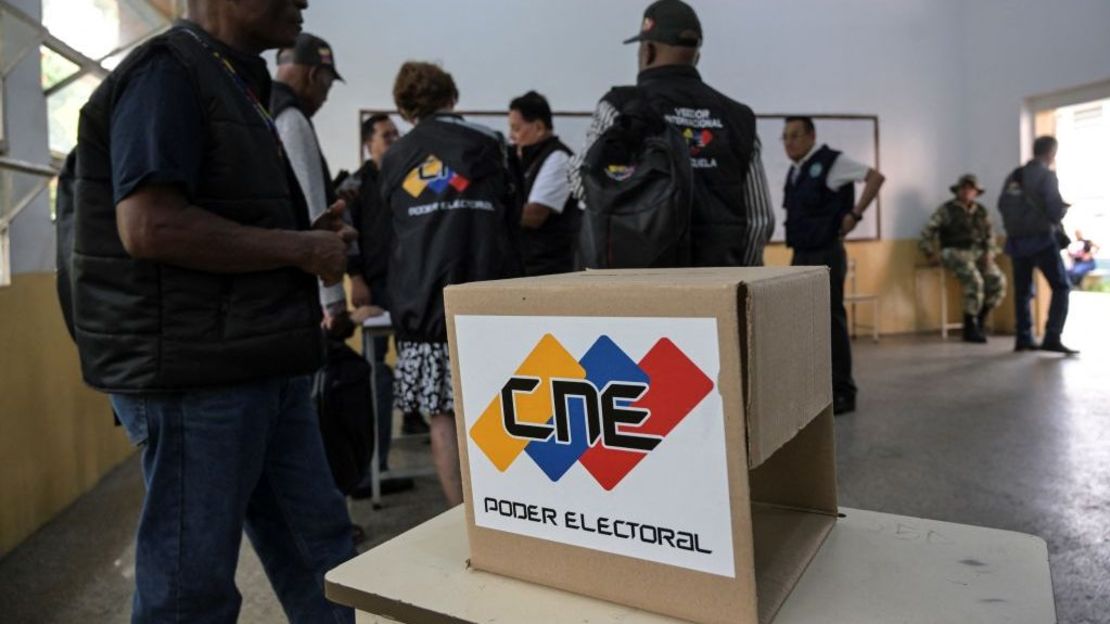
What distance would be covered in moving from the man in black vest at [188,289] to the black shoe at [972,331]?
6542 mm

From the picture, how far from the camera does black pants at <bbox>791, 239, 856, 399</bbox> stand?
146 inches

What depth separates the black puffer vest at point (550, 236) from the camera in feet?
9.44

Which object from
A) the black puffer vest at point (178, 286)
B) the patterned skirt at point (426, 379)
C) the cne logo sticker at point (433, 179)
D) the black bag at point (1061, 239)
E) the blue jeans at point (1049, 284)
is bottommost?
the blue jeans at point (1049, 284)

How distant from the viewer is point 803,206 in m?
3.93

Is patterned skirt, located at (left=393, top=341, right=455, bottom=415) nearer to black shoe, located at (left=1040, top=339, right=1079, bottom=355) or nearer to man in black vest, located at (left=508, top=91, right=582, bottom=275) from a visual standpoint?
man in black vest, located at (left=508, top=91, right=582, bottom=275)

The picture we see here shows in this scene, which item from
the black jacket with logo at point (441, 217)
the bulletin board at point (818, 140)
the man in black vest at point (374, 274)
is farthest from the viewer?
the bulletin board at point (818, 140)

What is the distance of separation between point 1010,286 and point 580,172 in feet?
21.0

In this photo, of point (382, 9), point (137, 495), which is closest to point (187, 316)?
point (137, 495)

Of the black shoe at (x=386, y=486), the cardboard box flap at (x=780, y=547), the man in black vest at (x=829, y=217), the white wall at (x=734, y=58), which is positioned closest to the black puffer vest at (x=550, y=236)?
the black shoe at (x=386, y=486)

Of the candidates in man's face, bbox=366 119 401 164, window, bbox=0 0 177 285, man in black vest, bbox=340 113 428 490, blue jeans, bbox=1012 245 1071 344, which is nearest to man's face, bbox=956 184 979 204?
blue jeans, bbox=1012 245 1071 344

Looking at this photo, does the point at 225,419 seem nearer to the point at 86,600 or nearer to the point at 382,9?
the point at 86,600

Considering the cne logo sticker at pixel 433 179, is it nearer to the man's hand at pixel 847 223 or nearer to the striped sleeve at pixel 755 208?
the striped sleeve at pixel 755 208

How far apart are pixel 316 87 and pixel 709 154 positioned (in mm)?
1066

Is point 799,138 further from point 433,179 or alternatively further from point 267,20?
point 267,20
